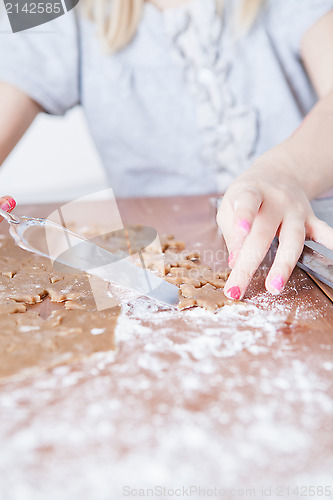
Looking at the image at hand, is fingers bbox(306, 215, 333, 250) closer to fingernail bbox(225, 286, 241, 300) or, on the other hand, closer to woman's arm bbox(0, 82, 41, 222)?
→ fingernail bbox(225, 286, 241, 300)

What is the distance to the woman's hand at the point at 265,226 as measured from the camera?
2.06 ft

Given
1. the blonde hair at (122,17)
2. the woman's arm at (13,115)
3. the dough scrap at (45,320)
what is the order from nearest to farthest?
the dough scrap at (45,320), the woman's arm at (13,115), the blonde hair at (122,17)

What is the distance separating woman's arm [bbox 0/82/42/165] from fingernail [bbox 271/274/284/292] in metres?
0.60

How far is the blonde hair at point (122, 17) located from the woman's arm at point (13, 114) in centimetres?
25

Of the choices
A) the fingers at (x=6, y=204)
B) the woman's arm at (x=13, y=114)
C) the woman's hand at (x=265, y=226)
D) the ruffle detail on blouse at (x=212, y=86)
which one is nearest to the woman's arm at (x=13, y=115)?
the woman's arm at (x=13, y=114)

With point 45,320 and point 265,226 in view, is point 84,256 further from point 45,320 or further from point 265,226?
point 265,226

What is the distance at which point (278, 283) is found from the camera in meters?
0.62

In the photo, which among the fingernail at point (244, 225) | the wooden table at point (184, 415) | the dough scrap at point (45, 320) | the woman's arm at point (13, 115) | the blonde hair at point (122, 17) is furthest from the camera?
the blonde hair at point (122, 17)

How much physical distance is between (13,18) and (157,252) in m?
0.74

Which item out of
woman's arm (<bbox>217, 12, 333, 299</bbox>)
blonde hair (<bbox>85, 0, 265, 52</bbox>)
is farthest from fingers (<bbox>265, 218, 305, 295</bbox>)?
blonde hair (<bbox>85, 0, 265, 52</bbox>)

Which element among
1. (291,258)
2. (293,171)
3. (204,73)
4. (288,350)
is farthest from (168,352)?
(204,73)

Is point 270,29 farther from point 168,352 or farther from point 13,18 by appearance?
point 168,352

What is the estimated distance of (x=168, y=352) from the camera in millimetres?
496

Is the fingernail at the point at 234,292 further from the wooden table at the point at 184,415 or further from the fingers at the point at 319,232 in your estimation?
the fingers at the point at 319,232
